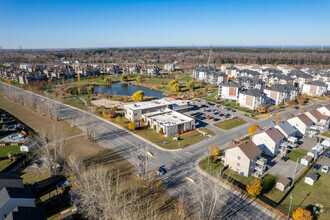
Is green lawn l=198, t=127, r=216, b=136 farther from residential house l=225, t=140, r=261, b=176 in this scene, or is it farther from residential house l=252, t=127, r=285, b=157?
residential house l=225, t=140, r=261, b=176

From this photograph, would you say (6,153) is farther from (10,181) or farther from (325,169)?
(325,169)

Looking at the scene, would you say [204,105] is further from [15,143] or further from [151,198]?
[15,143]

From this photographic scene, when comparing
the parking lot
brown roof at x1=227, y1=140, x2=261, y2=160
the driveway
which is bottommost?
the driveway

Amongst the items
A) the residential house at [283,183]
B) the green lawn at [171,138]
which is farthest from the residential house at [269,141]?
Answer: the green lawn at [171,138]

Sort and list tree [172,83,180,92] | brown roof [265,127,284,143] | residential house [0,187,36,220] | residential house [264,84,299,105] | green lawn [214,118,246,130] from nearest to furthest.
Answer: residential house [0,187,36,220], brown roof [265,127,284,143], green lawn [214,118,246,130], residential house [264,84,299,105], tree [172,83,180,92]

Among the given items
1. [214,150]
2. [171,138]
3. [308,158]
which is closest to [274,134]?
[308,158]

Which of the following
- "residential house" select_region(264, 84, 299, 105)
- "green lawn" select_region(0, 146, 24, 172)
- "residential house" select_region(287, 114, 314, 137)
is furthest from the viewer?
"residential house" select_region(264, 84, 299, 105)

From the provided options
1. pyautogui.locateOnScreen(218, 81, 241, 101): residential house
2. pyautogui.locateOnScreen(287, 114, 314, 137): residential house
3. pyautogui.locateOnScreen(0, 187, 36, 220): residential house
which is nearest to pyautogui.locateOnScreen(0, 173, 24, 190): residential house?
pyautogui.locateOnScreen(0, 187, 36, 220): residential house

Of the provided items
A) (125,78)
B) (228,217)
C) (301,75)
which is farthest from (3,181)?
(301,75)
